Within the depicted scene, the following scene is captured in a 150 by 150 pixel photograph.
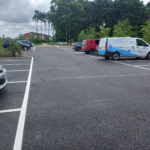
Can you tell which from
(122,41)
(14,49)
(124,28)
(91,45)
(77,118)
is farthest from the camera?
(124,28)

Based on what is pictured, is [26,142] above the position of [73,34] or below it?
below

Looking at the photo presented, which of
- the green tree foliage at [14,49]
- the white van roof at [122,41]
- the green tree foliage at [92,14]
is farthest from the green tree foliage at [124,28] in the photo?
the green tree foliage at [14,49]

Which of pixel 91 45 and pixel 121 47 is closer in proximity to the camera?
pixel 121 47

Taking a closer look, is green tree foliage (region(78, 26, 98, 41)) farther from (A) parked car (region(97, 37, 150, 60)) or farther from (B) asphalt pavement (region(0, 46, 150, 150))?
(B) asphalt pavement (region(0, 46, 150, 150))

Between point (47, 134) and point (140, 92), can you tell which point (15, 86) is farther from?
point (140, 92)

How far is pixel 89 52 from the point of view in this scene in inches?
891

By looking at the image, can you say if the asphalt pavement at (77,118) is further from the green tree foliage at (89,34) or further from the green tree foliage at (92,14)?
the green tree foliage at (92,14)

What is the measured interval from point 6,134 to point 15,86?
362 cm

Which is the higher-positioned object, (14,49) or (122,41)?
(122,41)

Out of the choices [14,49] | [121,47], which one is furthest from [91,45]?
[14,49]

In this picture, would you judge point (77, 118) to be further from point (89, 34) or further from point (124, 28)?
point (89, 34)

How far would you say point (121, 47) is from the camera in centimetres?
1508

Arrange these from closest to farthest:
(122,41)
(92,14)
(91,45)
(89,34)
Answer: (122,41) → (91,45) → (89,34) → (92,14)

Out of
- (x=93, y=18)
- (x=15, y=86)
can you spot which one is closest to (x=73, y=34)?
(x=93, y=18)
